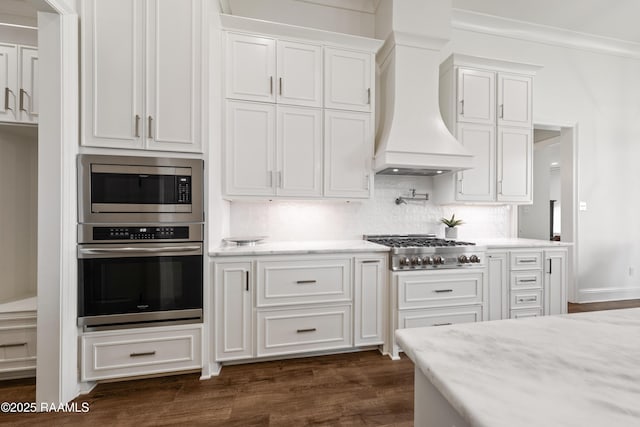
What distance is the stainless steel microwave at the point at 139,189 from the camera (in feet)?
6.00

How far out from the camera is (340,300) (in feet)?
7.52

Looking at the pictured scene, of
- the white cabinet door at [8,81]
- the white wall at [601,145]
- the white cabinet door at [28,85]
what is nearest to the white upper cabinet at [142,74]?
the white cabinet door at [28,85]

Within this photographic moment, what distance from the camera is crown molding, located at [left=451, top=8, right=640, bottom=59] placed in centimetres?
331

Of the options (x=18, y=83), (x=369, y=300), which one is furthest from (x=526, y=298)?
(x=18, y=83)

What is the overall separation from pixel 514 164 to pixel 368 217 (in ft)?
5.78

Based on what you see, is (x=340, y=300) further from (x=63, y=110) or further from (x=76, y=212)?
(x=63, y=110)

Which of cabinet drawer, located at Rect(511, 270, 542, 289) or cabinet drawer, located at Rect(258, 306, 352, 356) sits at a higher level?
cabinet drawer, located at Rect(511, 270, 542, 289)

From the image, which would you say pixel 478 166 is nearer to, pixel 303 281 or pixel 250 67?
pixel 303 281

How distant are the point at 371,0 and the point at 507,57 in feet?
6.32

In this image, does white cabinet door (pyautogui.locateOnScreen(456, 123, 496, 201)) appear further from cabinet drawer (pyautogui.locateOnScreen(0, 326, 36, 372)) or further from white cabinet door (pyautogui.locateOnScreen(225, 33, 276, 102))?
cabinet drawer (pyautogui.locateOnScreen(0, 326, 36, 372))

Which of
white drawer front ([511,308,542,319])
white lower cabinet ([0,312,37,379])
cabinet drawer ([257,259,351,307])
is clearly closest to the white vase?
white drawer front ([511,308,542,319])

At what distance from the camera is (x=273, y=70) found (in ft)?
8.07

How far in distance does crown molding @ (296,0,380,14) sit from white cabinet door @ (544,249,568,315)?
323 cm

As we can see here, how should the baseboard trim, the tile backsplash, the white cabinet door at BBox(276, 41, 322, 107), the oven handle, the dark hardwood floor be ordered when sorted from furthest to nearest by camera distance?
the baseboard trim < the tile backsplash < the white cabinet door at BBox(276, 41, 322, 107) < the oven handle < the dark hardwood floor
